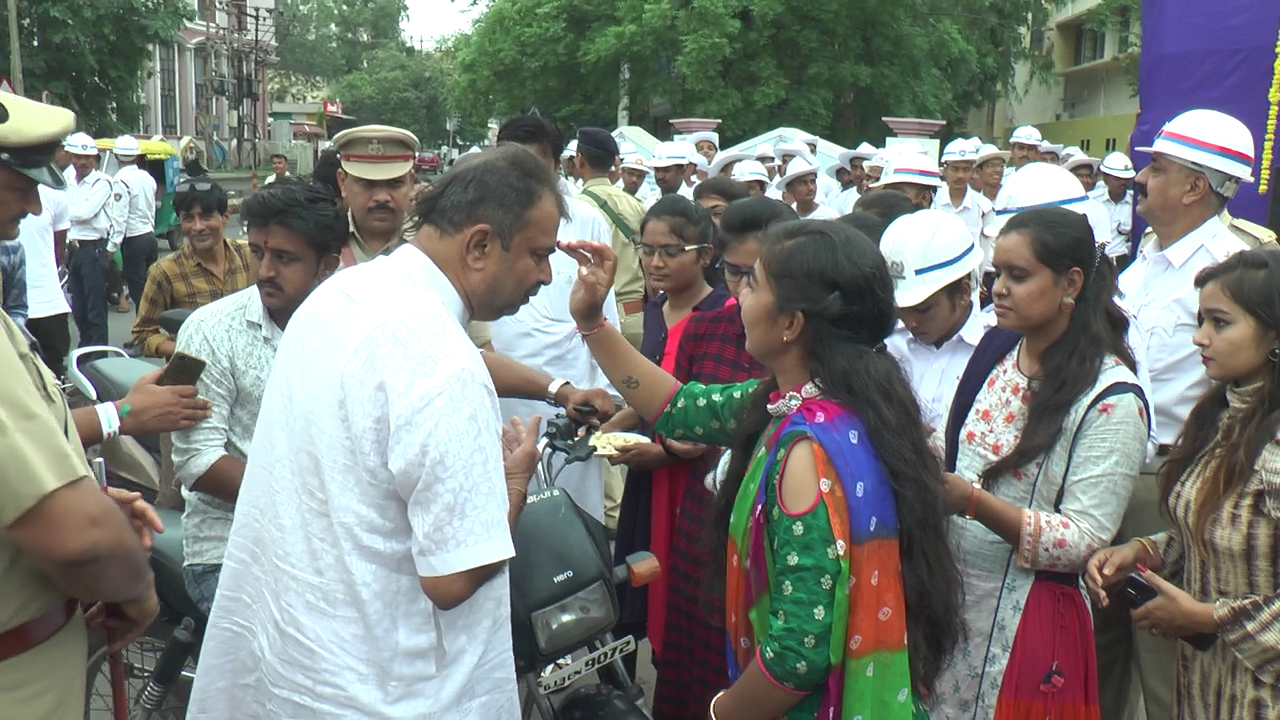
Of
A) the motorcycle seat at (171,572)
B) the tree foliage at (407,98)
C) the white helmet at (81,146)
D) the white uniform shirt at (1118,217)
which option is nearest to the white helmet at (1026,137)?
the white uniform shirt at (1118,217)

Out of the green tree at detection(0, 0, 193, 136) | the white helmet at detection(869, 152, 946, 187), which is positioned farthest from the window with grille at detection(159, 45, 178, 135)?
the white helmet at detection(869, 152, 946, 187)

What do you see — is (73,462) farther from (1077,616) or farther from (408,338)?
(1077,616)

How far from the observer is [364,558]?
2.20 metres

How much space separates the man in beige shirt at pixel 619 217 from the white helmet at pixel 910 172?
289 cm

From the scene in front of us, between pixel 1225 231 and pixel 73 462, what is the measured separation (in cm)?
371

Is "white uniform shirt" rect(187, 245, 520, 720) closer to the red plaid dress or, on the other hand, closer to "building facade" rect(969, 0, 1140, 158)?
the red plaid dress

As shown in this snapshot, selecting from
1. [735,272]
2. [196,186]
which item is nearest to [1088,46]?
[196,186]

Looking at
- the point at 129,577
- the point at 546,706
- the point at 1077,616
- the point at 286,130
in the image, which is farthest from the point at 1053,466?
the point at 286,130

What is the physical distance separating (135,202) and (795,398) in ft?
43.5

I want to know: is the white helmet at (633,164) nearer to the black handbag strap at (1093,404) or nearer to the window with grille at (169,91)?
the black handbag strap at (1093,404)

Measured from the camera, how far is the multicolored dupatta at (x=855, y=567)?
2.32 meters

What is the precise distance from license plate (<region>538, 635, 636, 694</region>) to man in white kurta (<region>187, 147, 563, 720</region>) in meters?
0.83

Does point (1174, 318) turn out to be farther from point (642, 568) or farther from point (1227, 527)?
point (642, 568)

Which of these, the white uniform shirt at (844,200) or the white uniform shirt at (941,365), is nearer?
the white uniform shirt at (941,365)
